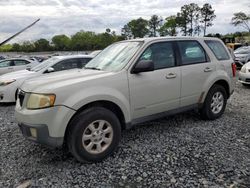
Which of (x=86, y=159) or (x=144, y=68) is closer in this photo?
(x=86, y=159)

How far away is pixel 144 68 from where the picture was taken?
391cm

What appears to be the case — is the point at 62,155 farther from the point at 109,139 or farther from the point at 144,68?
the point at 144,68

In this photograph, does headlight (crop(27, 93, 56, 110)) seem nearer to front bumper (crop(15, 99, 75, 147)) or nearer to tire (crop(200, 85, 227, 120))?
front bumper (crop(15, 99, 75, 147))

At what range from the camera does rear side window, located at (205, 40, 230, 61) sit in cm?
525

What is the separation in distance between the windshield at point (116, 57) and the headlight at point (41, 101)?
45.9 inches

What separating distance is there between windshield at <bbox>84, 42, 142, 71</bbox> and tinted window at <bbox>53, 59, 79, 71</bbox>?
10.9ft

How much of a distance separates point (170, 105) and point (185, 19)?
58528 mm

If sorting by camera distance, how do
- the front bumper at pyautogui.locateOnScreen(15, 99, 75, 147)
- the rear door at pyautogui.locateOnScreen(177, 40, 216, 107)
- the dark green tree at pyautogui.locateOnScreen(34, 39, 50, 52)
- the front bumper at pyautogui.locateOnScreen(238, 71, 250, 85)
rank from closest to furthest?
the front bumper at pyautogui.locateOnScreen(15, 99, 75, 147) < the rear door at pyautogui.locateOnScreen(177, 40, 216, 107) < the front bumper at pyautogui.locateOnScreen(238, 71, 250, 85) < the dark green tree at pyautogui.locateOnScreen(34, 39, 50, 52)

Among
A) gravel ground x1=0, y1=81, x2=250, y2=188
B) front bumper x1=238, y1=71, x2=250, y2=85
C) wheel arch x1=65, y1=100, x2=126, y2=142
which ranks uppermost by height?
wheel arch x1=65, y1=100, x2=126, y2=142

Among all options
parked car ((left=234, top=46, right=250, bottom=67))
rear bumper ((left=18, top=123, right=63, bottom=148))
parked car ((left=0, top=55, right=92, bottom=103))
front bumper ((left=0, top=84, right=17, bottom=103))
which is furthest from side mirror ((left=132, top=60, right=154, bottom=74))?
parked car ((left=234, top=46, right=250, bottom=67))

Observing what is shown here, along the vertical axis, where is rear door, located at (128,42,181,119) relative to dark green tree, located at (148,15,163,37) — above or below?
below

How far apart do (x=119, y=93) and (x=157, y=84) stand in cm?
75

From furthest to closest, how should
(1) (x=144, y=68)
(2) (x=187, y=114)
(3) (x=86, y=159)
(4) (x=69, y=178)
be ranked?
(2) (x=187, y=114) → (1) (x=144, y=68) → (3) (x=86, y=159) → (4) (x=69, y=178)

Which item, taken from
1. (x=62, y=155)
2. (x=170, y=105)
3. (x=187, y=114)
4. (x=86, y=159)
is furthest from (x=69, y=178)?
(x=187, y=114)
